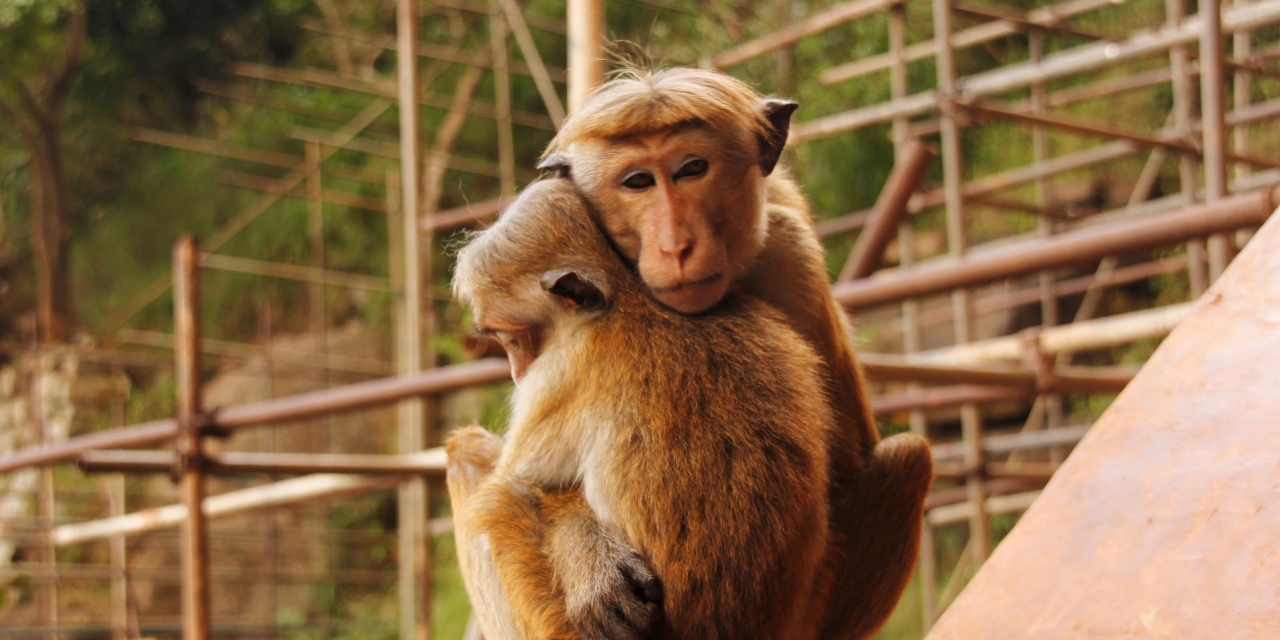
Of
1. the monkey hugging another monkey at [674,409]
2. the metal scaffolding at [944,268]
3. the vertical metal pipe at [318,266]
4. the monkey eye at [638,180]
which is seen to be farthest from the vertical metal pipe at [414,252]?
the monkey eye at [638,180]

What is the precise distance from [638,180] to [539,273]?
275mm

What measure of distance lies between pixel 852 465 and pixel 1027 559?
1062 millimetres

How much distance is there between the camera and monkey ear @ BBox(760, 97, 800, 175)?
2596mm

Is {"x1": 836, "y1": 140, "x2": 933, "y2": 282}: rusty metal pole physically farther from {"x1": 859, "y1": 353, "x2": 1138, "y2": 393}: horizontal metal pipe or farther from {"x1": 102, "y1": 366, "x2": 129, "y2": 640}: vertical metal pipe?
{"x1": 102, "y1": 366, "x2": 129, "y2": 640}: vertical metal pipe

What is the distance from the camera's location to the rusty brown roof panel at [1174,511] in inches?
55.6

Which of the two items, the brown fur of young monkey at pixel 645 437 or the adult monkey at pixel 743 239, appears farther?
the adult monkey at pixel 743 239

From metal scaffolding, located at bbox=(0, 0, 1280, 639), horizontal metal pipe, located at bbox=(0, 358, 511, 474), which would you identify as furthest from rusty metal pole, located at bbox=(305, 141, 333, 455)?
horizontal metal pipe, located at bbox=(0, 358, 511, 474)

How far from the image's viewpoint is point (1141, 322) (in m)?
5.03

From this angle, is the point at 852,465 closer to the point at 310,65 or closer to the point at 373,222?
the point at 373,222

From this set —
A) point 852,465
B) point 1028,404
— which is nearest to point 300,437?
point 1028,404

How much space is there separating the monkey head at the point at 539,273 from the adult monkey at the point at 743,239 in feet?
0.24

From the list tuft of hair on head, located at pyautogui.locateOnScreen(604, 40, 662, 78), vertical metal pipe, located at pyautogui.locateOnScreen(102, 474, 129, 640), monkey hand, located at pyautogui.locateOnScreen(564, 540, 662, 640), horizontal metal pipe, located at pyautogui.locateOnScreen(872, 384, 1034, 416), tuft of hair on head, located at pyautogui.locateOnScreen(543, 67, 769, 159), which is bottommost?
vertical metal pipe, located at pyautogui.locateOnScreen(102, 474, 129, 640)

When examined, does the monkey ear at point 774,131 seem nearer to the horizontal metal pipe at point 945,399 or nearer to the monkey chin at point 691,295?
the monkey chin at point 691,295

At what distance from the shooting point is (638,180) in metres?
2.41
